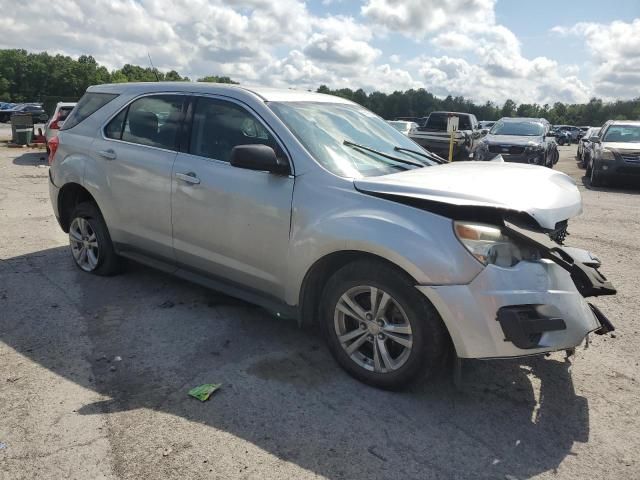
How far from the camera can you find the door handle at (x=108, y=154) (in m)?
4.62

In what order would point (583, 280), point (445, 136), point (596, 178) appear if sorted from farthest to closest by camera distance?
1. point (445, 136)
2. point (596, 178)
3. point (583, 280)

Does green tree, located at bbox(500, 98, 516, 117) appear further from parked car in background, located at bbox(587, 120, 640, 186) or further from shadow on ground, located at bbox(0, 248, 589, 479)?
shadow on ground, located at bbox(0, 248, 589, 479)

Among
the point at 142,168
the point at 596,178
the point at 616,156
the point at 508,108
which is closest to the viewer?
the point at 142,168

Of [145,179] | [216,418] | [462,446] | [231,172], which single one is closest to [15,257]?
[145,179]

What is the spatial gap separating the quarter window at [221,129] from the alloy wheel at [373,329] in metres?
1.27

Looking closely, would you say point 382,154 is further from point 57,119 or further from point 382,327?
point 57,119

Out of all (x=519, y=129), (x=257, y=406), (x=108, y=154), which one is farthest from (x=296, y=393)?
(x=519, y=129)

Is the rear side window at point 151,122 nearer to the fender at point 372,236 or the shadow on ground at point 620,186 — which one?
the fender at point 372,236

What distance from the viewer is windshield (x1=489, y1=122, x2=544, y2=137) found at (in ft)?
50.8

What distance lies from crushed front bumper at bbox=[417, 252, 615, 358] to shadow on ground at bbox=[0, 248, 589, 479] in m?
0.48

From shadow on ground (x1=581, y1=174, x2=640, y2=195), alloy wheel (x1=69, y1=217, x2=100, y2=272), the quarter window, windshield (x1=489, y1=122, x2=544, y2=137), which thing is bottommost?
alloy wheel (x1=69, y1=217, x2=100, y2=272)

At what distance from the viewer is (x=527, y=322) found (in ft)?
8.91

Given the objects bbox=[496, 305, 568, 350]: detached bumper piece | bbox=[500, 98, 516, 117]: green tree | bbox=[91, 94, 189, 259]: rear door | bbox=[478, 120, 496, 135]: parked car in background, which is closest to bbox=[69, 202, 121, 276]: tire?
bbox=[91, 94, 189, 259]: rear door

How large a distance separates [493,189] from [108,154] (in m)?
3.37
